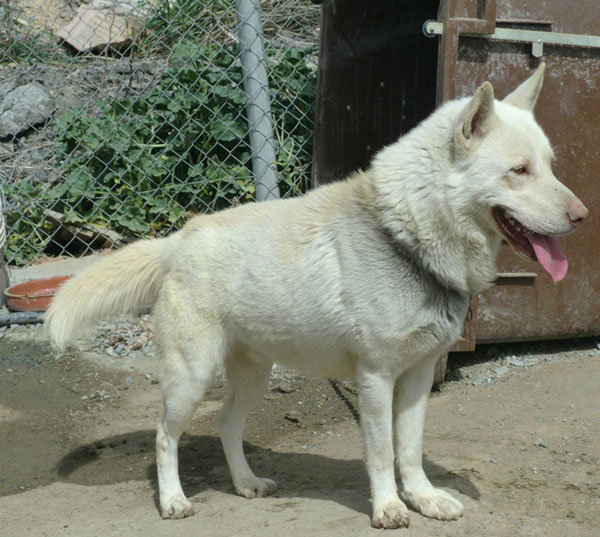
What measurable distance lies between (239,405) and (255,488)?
392mm

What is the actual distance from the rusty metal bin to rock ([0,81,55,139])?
2412 millimetres

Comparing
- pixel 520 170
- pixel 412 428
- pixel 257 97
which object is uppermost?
pixel 257 97

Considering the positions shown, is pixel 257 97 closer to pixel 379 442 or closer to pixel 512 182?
pixel 512 182

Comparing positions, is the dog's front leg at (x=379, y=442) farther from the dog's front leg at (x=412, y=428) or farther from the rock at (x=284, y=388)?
the rock at (x=284, y=388)

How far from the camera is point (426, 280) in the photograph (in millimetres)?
3334

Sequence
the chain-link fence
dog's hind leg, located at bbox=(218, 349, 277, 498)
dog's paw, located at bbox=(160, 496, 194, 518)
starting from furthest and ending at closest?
the chain-link fence
dog's hind leg, located at bbox=(218, 349, 277, 498)
dog's paw, located at bbox=(160, 496, 194, 518)

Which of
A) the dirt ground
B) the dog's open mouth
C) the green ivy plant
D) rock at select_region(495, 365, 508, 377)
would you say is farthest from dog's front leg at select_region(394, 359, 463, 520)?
the green ivy plant

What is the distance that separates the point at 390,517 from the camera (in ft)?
10.9

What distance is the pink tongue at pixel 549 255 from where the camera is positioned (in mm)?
3232

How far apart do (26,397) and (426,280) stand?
2.97 meters

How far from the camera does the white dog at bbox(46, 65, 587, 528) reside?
3203 millimetres

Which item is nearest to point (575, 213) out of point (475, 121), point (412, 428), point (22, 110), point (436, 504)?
point (475, 121)

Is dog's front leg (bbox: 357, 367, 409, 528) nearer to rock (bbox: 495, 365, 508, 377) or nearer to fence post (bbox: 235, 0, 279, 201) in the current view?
rock (bbox: 495, 365, 508, 377)

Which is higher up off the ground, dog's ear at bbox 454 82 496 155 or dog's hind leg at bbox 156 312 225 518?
dog's ear at bbox 454 82 496 155
